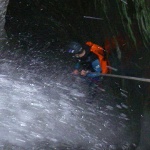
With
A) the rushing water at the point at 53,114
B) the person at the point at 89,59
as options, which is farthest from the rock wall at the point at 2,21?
the person at the point at 89,59

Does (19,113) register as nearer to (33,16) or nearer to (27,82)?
(27,82)

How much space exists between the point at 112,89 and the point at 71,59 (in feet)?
3.99

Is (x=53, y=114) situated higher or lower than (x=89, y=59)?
lower

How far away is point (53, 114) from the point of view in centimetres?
680

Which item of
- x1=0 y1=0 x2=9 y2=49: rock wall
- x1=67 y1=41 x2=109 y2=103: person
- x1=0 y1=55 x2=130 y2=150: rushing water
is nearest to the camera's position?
x1=67 y1=41 x2=109 y2=103: person

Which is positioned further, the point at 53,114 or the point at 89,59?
the point at 53,114

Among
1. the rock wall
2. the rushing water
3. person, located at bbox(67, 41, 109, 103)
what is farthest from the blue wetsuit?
the rock wall

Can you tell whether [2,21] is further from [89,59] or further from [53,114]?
[89,59]

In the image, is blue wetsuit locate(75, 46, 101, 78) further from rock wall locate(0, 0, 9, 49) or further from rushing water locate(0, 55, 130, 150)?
rock wall locate(0, 0, 9, 49)

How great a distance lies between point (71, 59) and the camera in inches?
272

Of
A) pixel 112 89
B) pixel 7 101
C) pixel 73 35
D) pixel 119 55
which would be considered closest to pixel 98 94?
pixel 112 89

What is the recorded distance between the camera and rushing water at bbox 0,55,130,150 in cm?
634

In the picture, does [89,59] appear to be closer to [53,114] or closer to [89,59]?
[89,59]

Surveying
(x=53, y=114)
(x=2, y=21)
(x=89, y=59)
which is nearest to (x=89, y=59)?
(x=89, y=59)
